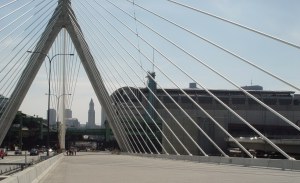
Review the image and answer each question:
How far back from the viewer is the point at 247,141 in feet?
Answer: 243

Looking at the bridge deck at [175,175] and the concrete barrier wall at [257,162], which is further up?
the concrete barrier wall at [257,162]

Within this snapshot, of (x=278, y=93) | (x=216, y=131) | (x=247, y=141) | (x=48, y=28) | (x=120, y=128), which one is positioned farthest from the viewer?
(x=278, y=93)

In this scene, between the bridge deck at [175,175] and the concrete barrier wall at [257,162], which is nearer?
the bridge deck at [175,175]

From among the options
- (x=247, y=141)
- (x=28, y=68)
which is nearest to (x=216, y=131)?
(x=247, y=141)

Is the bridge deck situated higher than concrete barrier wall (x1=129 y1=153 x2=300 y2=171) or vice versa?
concrete barrier wall (x1=129 y1=153 x2=300 y2=171)

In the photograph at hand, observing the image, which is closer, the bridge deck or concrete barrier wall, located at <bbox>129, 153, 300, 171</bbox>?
the bridge deck

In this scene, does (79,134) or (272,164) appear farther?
(79,134)

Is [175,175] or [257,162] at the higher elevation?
[257,162]

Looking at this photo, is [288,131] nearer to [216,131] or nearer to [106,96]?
[216,131]

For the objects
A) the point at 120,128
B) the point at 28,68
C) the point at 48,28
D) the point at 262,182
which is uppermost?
the point at 48,28

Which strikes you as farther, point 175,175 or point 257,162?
point 257,162

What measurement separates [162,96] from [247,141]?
64.5m

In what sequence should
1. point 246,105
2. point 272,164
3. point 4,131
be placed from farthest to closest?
point 246,105 → point 4,131 → point 272,164

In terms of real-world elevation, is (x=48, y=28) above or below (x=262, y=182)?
above
